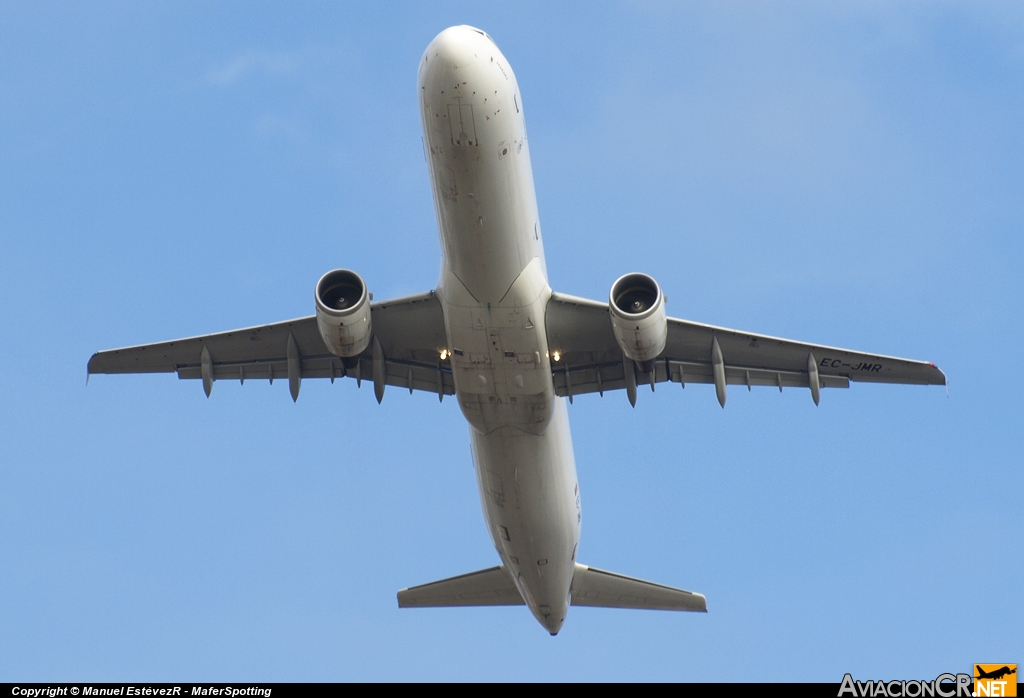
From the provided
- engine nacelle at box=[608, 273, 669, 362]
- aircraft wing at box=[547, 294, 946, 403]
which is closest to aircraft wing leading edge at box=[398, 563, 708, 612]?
aircraft wing at box=[547, 294, 946, 403]

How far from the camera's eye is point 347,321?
28.2 meters

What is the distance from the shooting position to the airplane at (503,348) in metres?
26.2

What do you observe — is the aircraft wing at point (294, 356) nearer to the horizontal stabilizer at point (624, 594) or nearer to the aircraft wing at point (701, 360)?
the aircraft wing at point (701, 360)

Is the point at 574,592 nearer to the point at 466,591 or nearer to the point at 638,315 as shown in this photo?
the point at 466,591

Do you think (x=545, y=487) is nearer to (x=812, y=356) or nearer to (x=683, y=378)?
(x=683, y=378)

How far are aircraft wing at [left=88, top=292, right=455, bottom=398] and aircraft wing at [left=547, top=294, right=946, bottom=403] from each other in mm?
3024

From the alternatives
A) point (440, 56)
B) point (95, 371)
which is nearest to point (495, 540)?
point (95, 371)

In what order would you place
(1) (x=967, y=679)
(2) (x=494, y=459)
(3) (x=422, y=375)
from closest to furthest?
(1) (x=967, y=679)
(2) (x=494, y=459)
(3) (x=422, y=375)

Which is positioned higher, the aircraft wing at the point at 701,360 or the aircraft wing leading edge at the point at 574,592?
the aircraft wing at the point at 701,360

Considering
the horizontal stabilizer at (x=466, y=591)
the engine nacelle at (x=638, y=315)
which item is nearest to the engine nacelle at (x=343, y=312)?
the engine nacelle at (x=638, y=315)

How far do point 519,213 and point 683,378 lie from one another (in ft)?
23.5

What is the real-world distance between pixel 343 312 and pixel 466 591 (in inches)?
442

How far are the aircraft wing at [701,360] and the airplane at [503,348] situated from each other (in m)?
0.04

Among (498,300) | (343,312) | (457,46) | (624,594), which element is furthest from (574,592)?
(457,46)
